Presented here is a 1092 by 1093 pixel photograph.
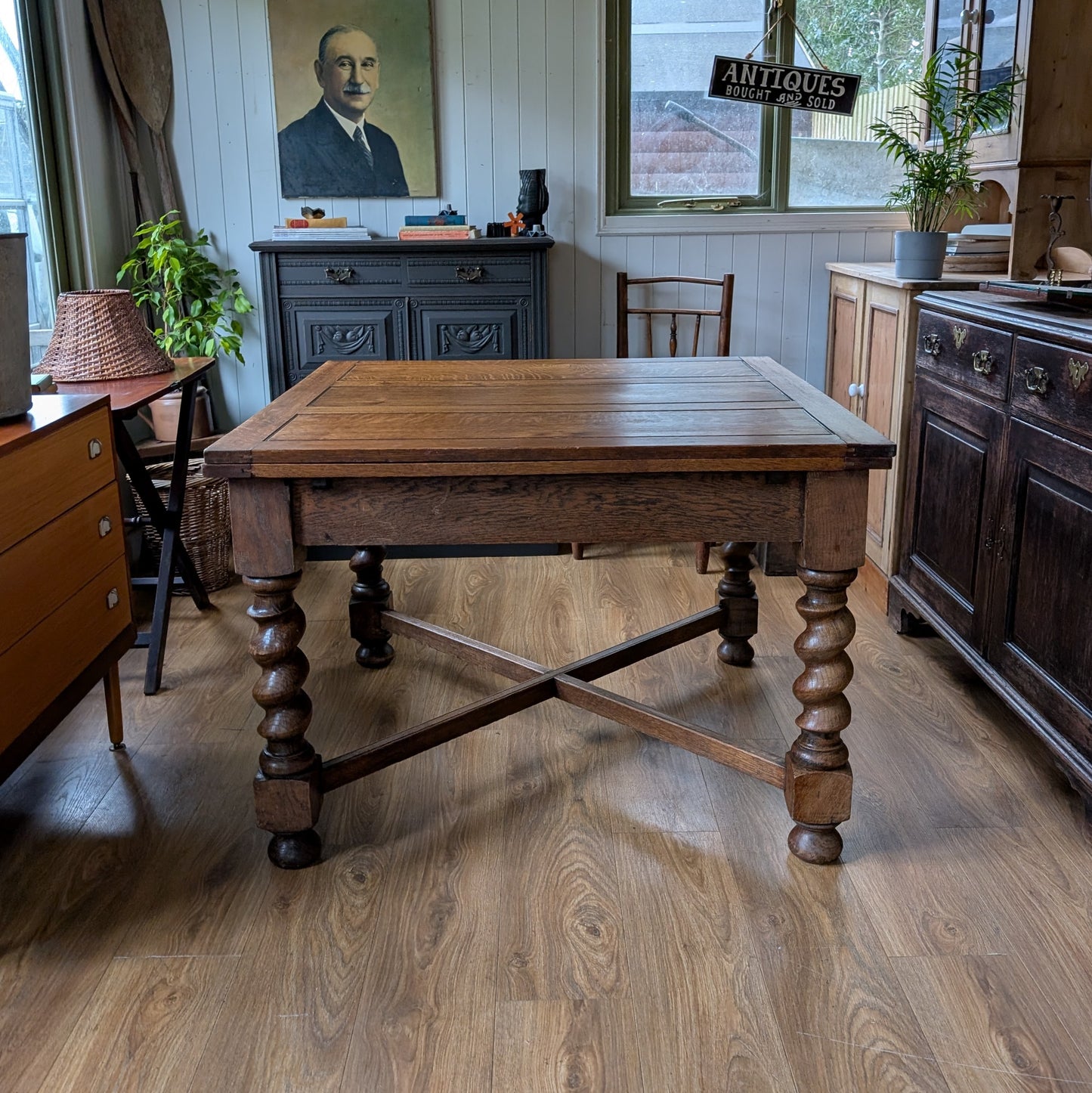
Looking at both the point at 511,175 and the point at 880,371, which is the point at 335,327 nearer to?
the point at 511,175

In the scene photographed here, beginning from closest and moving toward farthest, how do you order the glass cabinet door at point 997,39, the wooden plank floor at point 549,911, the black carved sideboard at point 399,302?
1. the wooden plank floor at point 549,911
2. the glass cabinet door at point 997,39
3. the black carved sideboard at point 399,302

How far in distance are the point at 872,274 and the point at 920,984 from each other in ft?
8.14

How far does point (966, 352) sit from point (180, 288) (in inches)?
109

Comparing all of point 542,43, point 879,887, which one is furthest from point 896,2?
point 879,887

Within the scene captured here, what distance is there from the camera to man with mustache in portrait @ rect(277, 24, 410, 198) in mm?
4242

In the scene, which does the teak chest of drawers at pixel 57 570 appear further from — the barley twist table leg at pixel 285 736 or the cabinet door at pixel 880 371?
the cabinet door at pixel 880 371

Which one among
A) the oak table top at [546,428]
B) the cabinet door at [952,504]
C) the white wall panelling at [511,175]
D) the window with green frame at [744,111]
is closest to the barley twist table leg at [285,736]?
the oak table top at [546,428]

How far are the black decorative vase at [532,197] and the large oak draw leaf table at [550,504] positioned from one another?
216 centimetres

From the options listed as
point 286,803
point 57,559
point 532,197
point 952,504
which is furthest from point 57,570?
point 532,197

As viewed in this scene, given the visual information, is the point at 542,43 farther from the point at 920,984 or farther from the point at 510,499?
the point at 920,984

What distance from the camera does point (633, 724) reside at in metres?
2.34

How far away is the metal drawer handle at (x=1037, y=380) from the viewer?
90.2 inches

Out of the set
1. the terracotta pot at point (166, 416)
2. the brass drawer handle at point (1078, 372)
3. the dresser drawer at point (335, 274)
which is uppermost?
the dresser drawer at point (335, 274)

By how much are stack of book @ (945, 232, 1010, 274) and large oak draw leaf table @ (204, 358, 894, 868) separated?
158 cm
